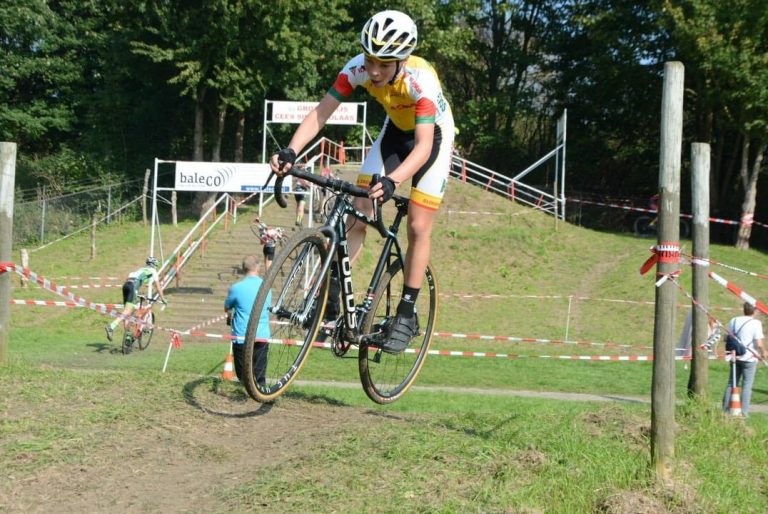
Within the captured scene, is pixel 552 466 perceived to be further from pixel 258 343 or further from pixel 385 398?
pixel 258 343

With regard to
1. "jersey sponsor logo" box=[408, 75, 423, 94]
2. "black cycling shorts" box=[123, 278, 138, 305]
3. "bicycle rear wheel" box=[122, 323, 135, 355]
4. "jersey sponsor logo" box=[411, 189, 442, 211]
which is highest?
"jersey sponsor logo" box=[408, 75, 423, 94]

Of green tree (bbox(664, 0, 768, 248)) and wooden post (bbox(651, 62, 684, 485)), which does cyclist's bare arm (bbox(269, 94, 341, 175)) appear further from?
green tree (bbox(664, 0, 768, 248))

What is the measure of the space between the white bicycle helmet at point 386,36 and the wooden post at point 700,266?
431cm

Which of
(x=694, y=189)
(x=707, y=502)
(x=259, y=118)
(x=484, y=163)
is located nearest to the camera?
(x=707, y=502)

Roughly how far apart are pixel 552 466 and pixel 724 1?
26533mm

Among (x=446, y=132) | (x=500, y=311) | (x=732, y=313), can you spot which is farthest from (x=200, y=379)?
(x=732, y=313)

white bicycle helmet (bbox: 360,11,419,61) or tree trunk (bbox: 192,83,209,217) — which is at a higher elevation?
tree trunk (bbox: 192,83,209,217)

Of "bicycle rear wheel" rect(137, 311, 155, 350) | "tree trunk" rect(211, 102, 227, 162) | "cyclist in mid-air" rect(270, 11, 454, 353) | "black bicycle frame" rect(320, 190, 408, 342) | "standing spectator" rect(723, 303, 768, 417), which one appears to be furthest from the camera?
"tree trunk" rect(211, 102, 227, 162)

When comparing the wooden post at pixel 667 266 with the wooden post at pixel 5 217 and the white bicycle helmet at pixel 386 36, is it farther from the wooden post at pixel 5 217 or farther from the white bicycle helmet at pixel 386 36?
the wooden post at pixel 5 217

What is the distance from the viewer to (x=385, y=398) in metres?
7.59

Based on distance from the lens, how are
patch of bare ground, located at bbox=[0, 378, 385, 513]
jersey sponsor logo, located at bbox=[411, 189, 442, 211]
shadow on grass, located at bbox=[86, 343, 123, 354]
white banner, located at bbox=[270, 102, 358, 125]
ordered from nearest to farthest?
patch of bare ground, located at bbox=[0, 378, 385, 513], jersey sponsor logo, located at bbox=[411, 189, 442, 211], shadow on grass, located at bbox=[86, 343, 123, 354], white banner, located at bbox=[270, 102, 358, 125]

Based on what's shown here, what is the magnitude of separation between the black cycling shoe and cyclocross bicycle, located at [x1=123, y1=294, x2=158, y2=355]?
11.2m

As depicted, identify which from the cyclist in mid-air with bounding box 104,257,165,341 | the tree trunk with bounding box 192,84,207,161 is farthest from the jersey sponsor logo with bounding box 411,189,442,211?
the tree trunk with bounding box 192,84,207,161

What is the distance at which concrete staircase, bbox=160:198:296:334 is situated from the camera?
21.1m
